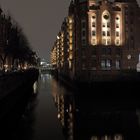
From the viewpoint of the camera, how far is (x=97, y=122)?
40.4 metres

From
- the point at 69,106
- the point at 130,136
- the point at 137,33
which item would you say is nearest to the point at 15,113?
the point at 69,106

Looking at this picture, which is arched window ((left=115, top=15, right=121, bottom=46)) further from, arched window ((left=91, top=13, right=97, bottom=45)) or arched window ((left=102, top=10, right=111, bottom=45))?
arched window ((left=91, top=13, right=97, bottom=45))

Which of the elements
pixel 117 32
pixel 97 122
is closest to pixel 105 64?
pixel 117 32

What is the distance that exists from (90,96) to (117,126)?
33088 mm

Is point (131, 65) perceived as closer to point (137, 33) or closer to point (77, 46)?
point (137, 33)

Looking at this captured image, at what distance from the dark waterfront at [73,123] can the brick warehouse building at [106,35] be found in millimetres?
65941

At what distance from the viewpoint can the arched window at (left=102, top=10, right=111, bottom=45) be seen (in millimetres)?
124312

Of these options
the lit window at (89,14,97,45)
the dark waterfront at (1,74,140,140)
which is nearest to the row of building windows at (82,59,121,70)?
the lit window at (89,14,97,45)

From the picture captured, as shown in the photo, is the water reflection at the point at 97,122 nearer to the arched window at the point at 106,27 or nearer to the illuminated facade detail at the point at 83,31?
the illuminated facade detail at the point at 83,31

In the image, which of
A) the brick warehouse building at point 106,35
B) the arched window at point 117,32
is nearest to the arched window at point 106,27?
the brick warehouse building at point 106,35

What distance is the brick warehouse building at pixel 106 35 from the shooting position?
4737 inches

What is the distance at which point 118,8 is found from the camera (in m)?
128

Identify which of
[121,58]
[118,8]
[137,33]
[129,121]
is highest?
[118,8]

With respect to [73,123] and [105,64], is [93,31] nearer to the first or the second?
[105,64]
